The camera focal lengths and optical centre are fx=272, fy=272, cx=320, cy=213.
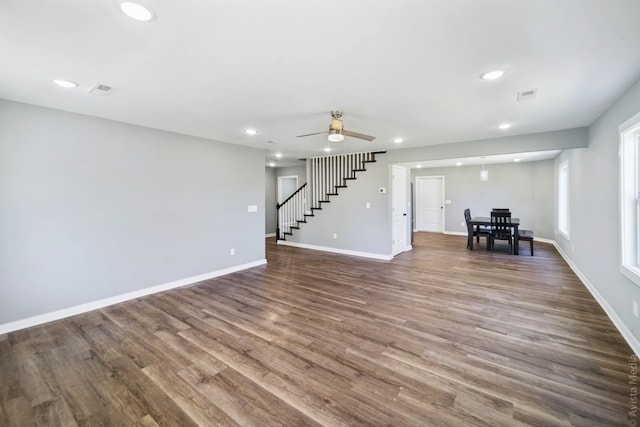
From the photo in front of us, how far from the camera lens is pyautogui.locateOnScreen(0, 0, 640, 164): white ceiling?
5.24ft

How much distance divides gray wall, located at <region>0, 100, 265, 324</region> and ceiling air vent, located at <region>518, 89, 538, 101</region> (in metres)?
4.50

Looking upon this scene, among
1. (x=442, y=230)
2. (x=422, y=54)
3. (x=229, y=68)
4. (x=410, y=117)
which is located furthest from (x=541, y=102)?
(x=442, y=230)

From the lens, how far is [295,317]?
10.7ft

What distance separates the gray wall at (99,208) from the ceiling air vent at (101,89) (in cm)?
101

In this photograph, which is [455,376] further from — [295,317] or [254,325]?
[254,325]

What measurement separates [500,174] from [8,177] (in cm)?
1107

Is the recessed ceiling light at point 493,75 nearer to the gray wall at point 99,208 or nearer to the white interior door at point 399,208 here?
the white interior door at point 399,208

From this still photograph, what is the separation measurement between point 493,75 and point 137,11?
107 inches

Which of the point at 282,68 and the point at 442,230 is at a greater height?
the point at 282,68

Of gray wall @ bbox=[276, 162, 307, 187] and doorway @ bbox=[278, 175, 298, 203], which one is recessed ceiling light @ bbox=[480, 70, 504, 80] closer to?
gray wall @ bbox=[276, 162, 307, 187]

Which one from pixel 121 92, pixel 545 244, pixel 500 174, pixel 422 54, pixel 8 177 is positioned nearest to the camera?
pixel 422 54

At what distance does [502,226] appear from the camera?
22.0 feet

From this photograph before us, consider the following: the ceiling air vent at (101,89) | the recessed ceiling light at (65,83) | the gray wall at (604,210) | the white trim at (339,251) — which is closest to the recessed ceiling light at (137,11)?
the ceiling air vent at (101,89)

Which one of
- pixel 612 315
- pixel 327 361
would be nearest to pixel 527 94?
pixel 612 315
